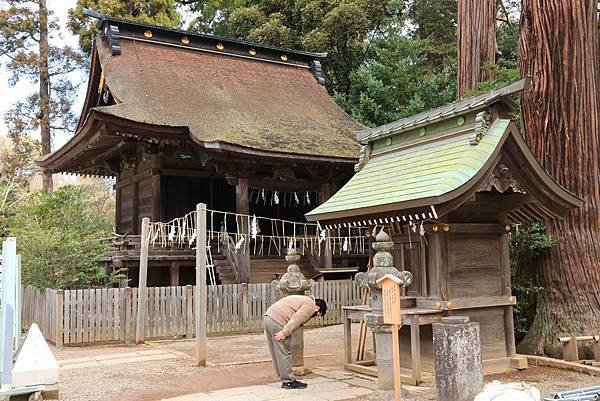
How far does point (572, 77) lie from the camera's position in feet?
32.0

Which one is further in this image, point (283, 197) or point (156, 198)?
point (283, 197)

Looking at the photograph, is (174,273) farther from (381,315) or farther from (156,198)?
(381,315)

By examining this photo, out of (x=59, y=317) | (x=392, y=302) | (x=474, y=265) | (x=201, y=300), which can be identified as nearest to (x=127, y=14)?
(x=59, y=317)

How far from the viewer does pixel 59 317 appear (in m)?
11.2

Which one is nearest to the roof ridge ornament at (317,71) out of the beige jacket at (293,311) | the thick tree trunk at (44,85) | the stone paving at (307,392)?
the thick tree trunk at (44,85)

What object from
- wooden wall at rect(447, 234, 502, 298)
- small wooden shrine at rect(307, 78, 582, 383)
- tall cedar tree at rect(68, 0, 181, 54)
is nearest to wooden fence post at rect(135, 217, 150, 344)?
small wooden shrine at rect(307, 78, 582, 383)

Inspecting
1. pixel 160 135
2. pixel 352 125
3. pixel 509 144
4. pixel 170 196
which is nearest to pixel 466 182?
pixel 509 144

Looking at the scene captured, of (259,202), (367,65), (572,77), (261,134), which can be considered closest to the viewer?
(572,77)

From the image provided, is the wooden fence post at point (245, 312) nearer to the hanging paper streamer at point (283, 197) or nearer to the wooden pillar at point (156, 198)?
the wooden pillar at point (156, 198)

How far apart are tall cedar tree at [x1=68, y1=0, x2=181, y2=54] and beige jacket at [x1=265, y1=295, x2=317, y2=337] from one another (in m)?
23.2

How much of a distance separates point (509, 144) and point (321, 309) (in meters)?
→ 3.28

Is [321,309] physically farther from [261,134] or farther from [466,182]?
[261,134]

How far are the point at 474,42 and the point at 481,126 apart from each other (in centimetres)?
799

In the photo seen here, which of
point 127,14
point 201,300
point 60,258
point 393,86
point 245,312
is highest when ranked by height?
point 127,14
